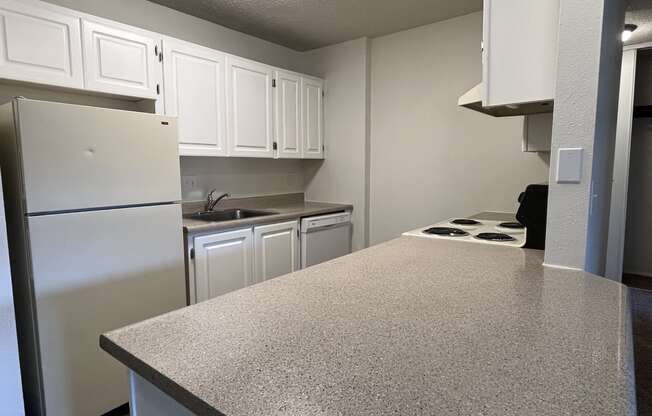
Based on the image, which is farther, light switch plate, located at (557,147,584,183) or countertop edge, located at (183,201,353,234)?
countertop edge, located at (183,201,353,234)

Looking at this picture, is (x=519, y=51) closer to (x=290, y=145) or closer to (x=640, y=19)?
(x=290, y=145)

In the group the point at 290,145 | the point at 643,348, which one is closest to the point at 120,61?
the point at 290,145

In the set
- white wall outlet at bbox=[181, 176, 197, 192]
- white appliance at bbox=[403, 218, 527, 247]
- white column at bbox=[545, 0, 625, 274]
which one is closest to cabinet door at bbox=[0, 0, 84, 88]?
A: white wall outlet at bbox=[181, 176, 197, 192]

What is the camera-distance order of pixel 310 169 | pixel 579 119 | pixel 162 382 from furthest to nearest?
pixel 310 169
pixel 579 119
pixel 162 382

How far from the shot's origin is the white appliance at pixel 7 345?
4.72 ft

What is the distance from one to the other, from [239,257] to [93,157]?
1.09 metres

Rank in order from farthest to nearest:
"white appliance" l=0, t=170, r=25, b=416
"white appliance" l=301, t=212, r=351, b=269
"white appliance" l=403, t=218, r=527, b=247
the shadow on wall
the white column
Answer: the shadow on wall, "white appliance" l=301, t=212, r=351, b=269, "white appliance" l=403, t=218, r=527, b=247, "white appliance" l=0, t=170, r=25, b=416, the white column

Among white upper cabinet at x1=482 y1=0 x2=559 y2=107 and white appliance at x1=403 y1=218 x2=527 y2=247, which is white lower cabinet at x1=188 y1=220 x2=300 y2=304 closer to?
Answer: white appliance at x1=403 y1=218 x2=527 y2=247

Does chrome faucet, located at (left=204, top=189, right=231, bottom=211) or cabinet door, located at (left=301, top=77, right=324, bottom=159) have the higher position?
cabinet door, located at (left=301, top=77, right=324, bottom=159)

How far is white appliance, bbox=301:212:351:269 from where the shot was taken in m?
3.01

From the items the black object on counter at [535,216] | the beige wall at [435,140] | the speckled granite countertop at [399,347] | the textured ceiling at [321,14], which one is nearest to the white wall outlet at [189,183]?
the textured ceiling at [321,14]

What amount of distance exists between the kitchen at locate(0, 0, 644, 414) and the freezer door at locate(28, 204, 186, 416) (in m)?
0.02

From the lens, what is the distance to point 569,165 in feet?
3.83

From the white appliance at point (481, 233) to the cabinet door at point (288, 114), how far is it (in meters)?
1.56
